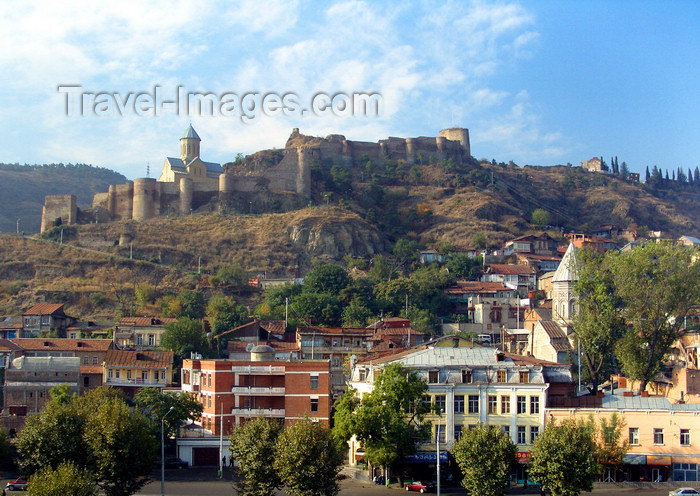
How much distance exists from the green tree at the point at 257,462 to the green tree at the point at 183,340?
33.2 metres

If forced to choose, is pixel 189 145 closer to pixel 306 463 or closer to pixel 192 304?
pixel 192 304

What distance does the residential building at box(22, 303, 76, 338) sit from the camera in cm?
8428

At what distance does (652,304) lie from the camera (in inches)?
2430

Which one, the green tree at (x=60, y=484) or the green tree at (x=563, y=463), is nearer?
the green tree at (x=60, y=484)

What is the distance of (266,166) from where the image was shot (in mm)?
140250

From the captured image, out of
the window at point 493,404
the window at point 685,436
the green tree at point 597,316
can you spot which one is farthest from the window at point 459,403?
the green tree at point 597,316

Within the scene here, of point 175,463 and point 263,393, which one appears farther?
point 263,393

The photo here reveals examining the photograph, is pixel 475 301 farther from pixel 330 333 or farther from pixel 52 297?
pixel 52 297

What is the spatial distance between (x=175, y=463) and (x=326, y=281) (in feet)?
159

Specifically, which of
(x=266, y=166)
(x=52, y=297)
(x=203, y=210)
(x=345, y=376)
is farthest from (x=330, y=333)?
(x=266, y=166)

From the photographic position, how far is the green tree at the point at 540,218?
13675 cm

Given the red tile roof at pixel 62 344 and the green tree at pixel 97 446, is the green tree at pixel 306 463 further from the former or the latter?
the red tile roof at pixel 62 344

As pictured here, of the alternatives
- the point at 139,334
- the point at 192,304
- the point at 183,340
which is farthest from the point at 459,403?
the point at 192,304

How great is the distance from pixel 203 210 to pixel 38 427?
82086 millimetres
